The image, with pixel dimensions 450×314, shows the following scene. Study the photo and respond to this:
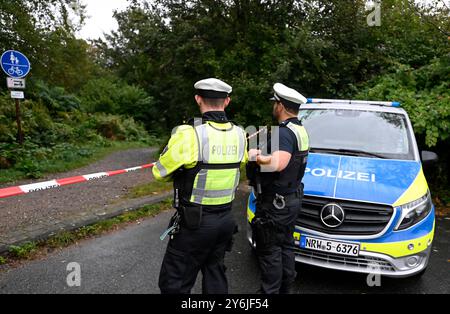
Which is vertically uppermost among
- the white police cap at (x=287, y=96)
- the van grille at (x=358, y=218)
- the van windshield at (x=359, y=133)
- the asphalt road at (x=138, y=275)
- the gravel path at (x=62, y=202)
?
the white police cap at (x=287, y=96)

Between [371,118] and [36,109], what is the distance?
472 inches

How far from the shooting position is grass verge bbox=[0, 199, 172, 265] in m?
3.78

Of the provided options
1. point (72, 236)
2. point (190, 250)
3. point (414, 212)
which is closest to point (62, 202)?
point (72, 236)

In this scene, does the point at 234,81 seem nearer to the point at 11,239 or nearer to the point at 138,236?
the point at 138,236

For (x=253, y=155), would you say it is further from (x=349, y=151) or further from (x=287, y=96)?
(x=349, y=151)

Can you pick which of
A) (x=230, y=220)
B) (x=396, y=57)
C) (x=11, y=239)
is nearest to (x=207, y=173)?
(x=230, y=220)

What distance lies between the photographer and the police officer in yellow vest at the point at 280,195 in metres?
2.80

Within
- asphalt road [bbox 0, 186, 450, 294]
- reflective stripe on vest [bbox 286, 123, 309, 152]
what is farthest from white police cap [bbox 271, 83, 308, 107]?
asphalt road [bbox 0, 186, 450, 294]

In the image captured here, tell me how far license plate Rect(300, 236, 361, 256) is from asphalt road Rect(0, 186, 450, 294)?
1.52 feet

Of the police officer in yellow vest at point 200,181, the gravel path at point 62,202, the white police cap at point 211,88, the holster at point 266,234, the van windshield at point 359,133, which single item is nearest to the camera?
the police officer in yellow vest at point 200,181

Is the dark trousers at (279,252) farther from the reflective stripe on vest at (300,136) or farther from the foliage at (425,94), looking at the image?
the foliage at (425,94)

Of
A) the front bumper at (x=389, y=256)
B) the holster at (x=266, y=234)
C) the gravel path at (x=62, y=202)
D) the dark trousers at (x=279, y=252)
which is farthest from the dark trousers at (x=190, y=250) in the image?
the gravel path at (x=62, y=202)

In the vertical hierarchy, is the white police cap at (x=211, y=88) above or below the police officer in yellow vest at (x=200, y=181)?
above

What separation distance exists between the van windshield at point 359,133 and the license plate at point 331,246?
4.30ft
